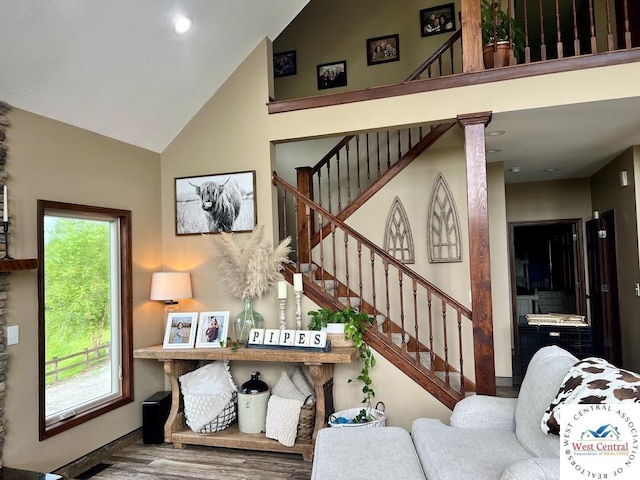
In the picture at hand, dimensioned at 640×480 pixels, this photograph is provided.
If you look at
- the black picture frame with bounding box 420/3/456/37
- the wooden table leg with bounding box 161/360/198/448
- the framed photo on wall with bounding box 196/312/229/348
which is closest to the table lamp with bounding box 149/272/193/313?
the framed photo on wall with bounding box 196/312/229/348

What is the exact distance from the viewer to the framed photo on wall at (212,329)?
3818 millimetres

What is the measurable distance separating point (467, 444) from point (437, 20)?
5068 millimetres

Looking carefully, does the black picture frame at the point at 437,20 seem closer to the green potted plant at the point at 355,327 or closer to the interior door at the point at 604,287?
the interior door at the point at 604,287

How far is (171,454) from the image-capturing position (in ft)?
11.8

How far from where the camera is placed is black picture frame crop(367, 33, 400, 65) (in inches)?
225

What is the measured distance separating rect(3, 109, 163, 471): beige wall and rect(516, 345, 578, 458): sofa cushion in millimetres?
3096

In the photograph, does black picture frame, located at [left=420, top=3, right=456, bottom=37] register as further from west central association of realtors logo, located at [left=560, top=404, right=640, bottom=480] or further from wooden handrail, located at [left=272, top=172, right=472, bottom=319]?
west central association of realtors logo, located at [left=560, top=404, right=640, bottom=480]

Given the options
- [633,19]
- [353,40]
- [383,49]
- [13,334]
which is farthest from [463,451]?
[353,40]

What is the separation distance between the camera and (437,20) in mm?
5559

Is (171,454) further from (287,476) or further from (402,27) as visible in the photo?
(402,27)

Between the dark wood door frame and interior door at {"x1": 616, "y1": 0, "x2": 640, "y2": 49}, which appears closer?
interior door at {"x1": 616, "y1": 0, "x2": 640, "y2": 49}

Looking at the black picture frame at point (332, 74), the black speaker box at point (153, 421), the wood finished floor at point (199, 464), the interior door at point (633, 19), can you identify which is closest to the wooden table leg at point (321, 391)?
the wood finished floor at point (199, 464)

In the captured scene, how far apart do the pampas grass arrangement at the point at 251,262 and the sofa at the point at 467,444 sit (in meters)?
1.54

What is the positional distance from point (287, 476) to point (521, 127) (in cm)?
331
